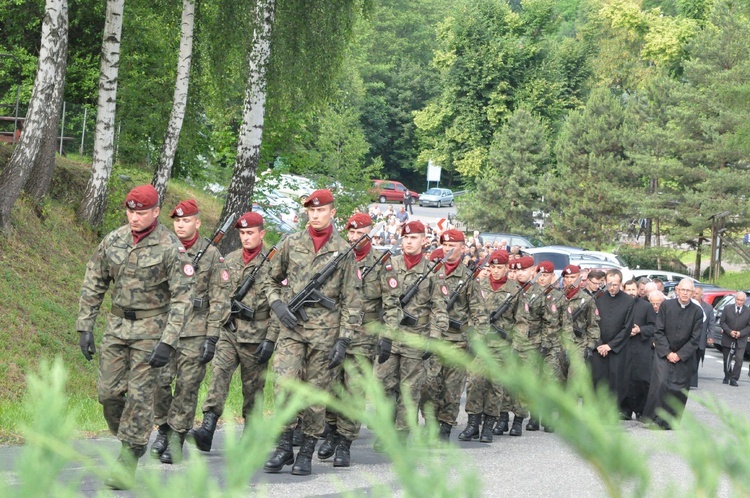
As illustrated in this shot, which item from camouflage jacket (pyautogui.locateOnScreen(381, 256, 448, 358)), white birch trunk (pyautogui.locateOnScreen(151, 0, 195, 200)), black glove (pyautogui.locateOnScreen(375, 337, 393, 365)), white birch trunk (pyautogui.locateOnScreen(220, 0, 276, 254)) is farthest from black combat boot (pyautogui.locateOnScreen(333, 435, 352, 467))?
white birch trunk (pyautogui.locateOnScreen(220, 0, 276, 254))

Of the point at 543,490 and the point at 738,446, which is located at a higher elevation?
the point at 738,446

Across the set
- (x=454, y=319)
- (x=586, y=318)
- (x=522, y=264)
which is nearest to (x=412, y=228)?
(x=454, y=319)

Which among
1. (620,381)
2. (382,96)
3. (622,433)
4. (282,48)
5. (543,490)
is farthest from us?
(382,96)

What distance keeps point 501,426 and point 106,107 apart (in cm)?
862

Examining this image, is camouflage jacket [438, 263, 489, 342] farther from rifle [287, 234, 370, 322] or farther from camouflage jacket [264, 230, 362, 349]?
rifle [287, 234, 370, 322]

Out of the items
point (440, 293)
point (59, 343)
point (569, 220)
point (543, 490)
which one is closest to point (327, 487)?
point (543, 490)

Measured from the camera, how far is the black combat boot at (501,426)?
1385cm

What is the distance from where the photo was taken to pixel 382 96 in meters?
82.9

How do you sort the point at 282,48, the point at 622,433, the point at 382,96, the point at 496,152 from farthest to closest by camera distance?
the point at 382,96 < the point at 496,152 < the point at 282,48 < the point at 622,433

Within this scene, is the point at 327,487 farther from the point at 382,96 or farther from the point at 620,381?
the point at 382,96

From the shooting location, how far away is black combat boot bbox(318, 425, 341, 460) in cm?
1042

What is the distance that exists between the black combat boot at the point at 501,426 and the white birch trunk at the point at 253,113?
8.70 m

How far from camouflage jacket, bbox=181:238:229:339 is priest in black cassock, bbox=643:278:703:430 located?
22.8 ft

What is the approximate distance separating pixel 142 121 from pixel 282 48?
17.1 feet
